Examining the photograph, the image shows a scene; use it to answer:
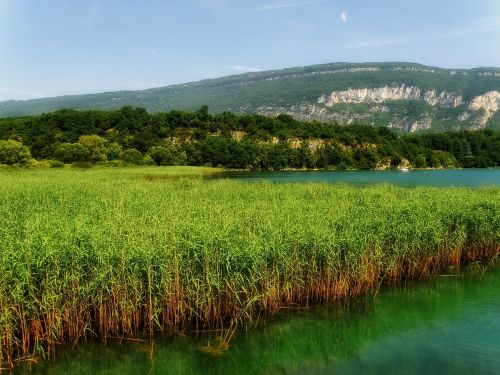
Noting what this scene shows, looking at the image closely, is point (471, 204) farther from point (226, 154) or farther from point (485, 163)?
point (485, 163)

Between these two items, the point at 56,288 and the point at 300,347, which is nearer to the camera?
the point at 56,288

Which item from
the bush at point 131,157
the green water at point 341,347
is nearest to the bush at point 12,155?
the bush at point 131,157

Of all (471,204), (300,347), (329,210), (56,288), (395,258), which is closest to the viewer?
(56,288)

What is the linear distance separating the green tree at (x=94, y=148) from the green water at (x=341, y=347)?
256ft

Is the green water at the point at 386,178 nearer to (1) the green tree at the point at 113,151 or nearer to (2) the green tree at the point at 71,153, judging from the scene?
(1) the green tree at the point at 113,151

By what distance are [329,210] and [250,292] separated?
6.66m

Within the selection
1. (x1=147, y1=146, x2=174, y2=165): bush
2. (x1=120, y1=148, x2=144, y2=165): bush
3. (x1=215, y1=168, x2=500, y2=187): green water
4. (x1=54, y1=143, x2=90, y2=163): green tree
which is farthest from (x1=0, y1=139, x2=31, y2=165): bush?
(x1=215, y1=168, x2=500, y2=187): green water

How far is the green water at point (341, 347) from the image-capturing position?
8.85 meters

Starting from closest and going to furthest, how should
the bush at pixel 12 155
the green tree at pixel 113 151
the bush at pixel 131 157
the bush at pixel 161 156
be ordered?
the bush at pixel 12 155, the bush at pixel 131 157, the green tree at pixel 113 151, the bush at pixel 161 156

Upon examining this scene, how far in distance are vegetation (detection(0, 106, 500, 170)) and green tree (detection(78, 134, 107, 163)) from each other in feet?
0.63

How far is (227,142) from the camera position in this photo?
10950 cm

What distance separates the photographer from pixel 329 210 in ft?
53.3

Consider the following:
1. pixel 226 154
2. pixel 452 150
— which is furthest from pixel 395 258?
pixel 452 150

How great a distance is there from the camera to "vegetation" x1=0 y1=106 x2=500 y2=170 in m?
92.4
